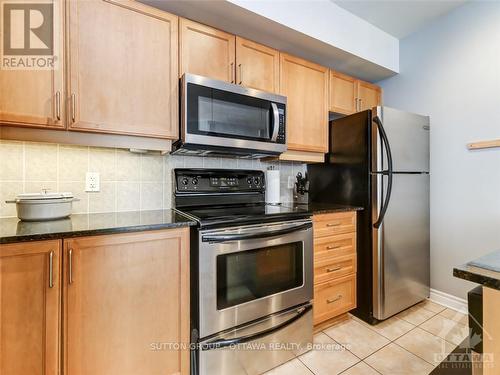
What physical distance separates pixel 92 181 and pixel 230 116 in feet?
3.33

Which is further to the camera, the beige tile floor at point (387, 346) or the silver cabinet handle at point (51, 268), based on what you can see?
the beige tile floor at point (387, 346)

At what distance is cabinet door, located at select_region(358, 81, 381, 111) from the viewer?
2.48 m

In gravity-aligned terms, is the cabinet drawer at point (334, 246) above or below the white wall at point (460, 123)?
below

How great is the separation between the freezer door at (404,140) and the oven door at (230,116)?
29.6 inches

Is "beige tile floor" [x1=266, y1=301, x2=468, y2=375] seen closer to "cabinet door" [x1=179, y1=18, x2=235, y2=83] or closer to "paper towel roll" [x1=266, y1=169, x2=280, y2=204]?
"paper towel roll" [x1=266, y1=169, x2=280, y2=204]

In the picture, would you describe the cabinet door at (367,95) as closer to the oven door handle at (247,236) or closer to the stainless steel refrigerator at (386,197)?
the stainless steel refrigerator at (386,197)

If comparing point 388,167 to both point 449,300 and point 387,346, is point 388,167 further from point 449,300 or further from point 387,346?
point 449,300

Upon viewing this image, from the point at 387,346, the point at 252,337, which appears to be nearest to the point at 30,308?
the point at 252,337

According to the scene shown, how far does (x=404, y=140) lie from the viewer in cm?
202

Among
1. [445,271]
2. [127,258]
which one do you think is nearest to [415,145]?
[445,271]

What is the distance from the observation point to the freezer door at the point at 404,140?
6.18ft

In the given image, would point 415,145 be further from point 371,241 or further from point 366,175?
point 371,241

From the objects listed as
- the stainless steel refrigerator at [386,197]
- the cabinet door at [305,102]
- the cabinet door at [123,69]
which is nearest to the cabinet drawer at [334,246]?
the stainless steel refrigerator at [386,197]

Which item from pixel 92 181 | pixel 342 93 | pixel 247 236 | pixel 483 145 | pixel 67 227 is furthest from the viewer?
pixel 342 93
